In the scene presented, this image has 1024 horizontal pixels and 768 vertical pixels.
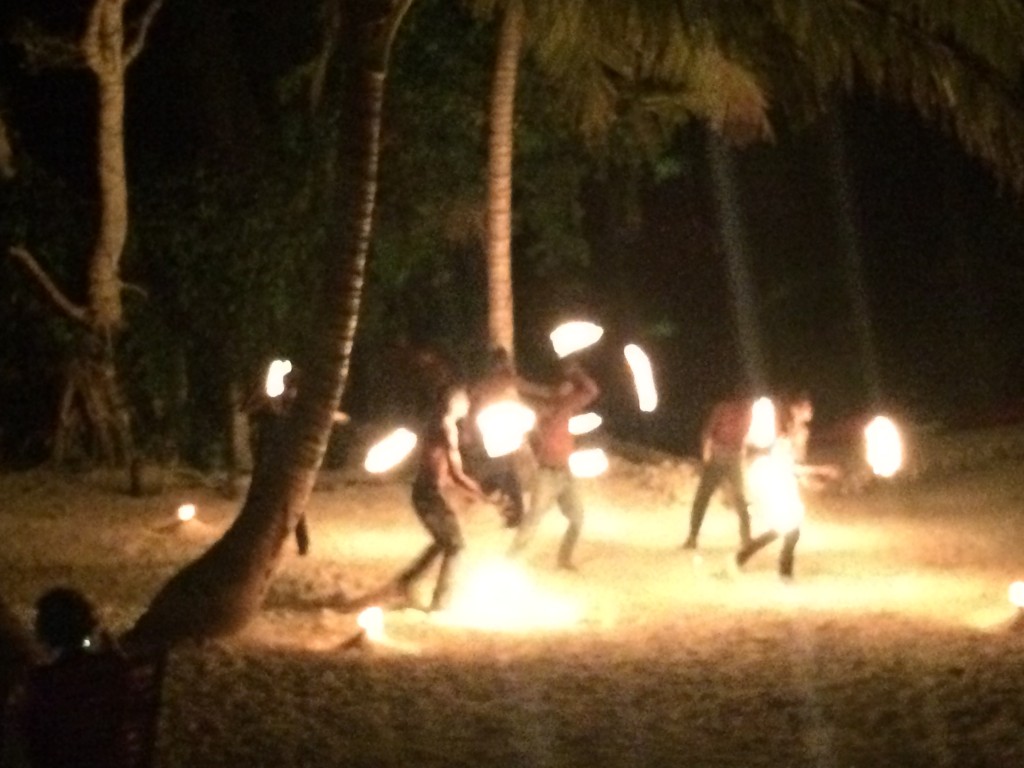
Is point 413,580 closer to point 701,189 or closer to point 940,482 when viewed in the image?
point 940,482

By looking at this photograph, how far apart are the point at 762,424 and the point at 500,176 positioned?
16.2 ft

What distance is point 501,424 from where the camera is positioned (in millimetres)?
13844

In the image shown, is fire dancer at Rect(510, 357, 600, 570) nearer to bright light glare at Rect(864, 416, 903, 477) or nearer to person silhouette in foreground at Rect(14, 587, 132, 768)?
bright light glare at Rect(864, 416, 903, 477)

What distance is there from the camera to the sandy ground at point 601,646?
9273mm

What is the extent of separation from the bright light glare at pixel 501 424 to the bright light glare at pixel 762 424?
6.28 ft

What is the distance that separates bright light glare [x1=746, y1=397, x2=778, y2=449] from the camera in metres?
15.0

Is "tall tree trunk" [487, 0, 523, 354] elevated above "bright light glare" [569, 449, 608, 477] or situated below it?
above

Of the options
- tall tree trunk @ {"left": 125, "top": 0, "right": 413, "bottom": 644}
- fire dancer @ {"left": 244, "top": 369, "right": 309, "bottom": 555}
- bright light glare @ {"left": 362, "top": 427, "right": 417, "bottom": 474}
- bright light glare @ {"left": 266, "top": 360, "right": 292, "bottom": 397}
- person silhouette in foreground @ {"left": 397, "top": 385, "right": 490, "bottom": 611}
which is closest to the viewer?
tall tree trunk @ {"left": 125, "top": 0, "right": 413, "bottom": 644}

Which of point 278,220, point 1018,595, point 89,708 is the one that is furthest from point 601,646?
point 278,220

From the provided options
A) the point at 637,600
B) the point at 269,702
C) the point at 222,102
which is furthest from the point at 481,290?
the point at 269,702

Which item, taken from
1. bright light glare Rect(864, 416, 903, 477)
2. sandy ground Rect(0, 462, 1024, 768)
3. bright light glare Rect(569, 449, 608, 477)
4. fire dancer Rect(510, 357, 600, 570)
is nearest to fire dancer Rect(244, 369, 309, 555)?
sandy ground Rect(0, 462, 1024, 768)

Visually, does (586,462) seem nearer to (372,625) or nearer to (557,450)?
(557,450)

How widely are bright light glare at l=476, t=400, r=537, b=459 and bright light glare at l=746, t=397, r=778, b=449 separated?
1.91 m

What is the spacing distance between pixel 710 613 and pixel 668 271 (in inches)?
786
